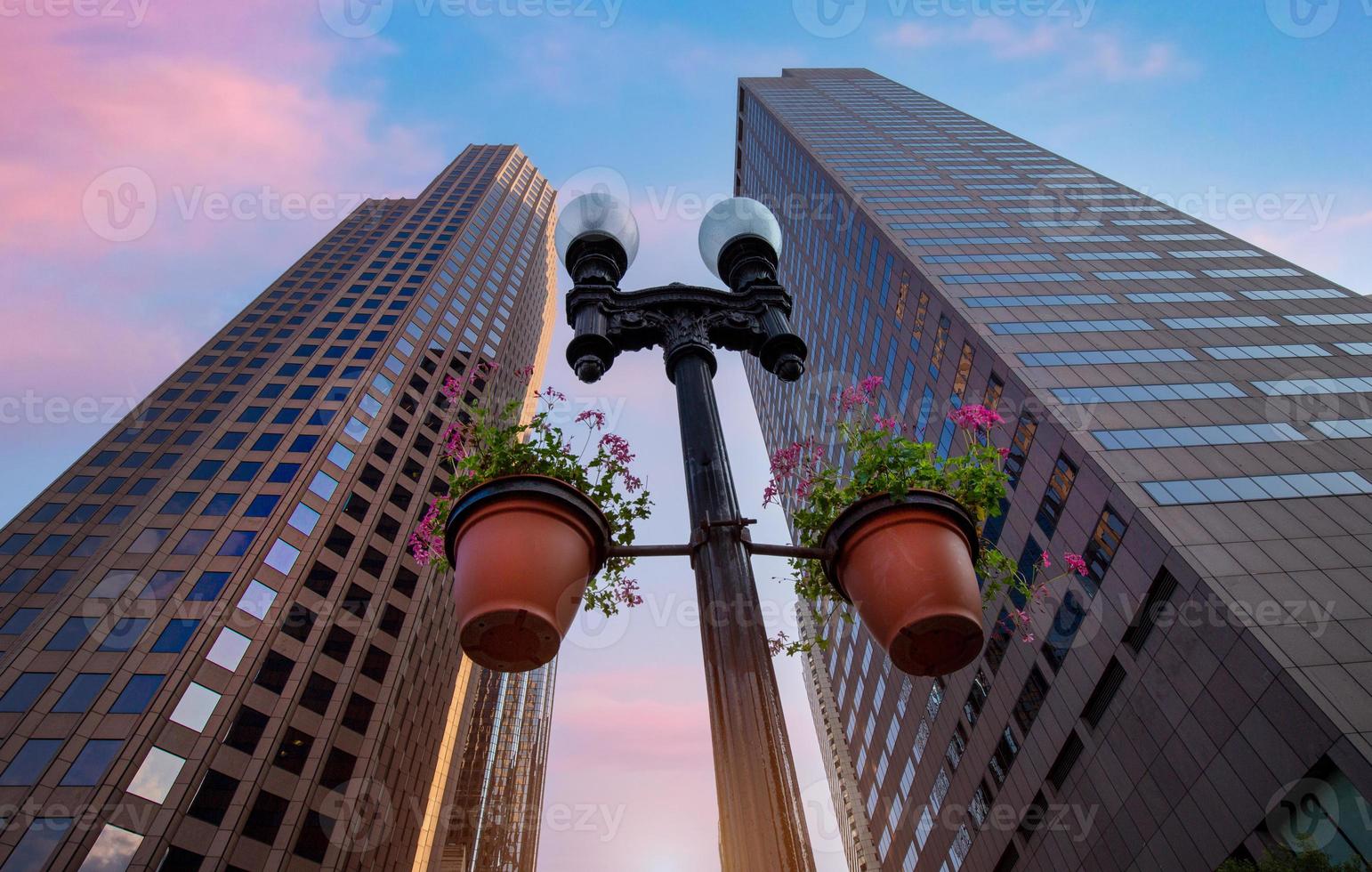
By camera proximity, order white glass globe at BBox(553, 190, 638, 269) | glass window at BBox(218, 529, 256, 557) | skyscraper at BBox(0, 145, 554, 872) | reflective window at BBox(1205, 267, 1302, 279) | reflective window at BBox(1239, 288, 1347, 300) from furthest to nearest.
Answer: reflective window at BBox(1205, 267, 1302, 279), reflective window at BBox(1239, 288, 1347, 300), glass window at BBox(218, 529, 256, 557), skyscraper at BBox(0, 145, 554, 872), white glass globe at BBox(553, 190, 638, 269)

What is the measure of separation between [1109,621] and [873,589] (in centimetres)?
2703

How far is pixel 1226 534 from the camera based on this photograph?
2342cm

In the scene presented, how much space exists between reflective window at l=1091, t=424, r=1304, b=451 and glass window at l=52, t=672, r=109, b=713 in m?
41.4

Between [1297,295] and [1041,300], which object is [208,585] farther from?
[1297,295]

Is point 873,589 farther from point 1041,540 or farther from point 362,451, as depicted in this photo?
point 362,451

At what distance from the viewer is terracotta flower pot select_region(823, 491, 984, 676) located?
2.60 m

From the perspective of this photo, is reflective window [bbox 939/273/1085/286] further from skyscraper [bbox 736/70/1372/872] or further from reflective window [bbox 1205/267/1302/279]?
reflective window [bbox 1205/267/1302/279]

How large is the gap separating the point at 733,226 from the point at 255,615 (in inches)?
1441

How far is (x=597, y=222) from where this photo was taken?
4.68m

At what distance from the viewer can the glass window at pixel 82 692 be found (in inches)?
1098

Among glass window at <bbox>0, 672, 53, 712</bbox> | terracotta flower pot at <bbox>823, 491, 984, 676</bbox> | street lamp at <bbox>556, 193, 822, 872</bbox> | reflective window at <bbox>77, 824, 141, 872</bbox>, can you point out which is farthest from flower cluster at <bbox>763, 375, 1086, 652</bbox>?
glass window at <bbox>0, 672, 53, 712</bbox>

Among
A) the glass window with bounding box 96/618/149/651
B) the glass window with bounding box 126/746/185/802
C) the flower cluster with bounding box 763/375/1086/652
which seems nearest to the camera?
the flower cluster with bounding box 763/375/1086/652

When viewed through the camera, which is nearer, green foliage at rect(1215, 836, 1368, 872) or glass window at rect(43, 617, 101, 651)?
green foliage at rect(1215, 836, 1368, 872)

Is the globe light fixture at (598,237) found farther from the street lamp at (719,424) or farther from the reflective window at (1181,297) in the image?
the reflective window at (1181,297)
